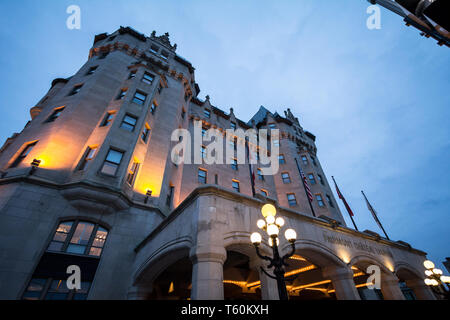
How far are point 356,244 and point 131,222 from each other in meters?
13.8

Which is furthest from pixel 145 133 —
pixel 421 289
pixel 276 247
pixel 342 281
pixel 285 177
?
pixel 421 289

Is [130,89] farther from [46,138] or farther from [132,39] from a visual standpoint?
[132,39]

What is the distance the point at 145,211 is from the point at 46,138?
8.74m

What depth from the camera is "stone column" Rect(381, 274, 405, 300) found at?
37.5 feet

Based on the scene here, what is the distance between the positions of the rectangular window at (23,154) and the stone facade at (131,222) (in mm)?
66

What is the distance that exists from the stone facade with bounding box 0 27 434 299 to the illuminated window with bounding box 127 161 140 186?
0.09 m

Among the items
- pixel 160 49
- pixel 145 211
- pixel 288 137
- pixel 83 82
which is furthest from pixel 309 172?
pixel 83 82

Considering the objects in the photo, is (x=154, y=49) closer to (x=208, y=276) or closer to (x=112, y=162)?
(x=112, y=162)

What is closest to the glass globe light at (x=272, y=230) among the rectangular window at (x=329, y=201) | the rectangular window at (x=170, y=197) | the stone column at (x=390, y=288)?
the stone column at (x=390, y=288)

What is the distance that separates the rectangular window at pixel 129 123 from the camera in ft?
53.3

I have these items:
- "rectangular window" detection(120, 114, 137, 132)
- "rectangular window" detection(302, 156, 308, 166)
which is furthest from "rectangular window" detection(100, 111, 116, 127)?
"rectangular window" detection(302, 156, 308, 166)

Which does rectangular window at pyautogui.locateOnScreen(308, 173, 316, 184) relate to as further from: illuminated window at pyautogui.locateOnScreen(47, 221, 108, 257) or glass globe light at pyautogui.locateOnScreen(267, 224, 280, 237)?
illuminated window at pyautogui.locateOnScreen(47, 221, 108, 257)

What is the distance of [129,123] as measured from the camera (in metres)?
16.5
